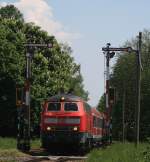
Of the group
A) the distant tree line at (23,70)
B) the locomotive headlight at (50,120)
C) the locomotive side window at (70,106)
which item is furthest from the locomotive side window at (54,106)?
the distant tree line at (23,70)

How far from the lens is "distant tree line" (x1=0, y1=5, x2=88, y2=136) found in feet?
180

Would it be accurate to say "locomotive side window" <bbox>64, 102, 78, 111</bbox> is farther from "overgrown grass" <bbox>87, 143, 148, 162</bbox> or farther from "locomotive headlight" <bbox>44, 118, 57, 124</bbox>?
"overgrown grass" <bbox>87, 143, 148, 162</bbox>

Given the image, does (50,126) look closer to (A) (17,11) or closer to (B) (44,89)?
(B) (44,89)

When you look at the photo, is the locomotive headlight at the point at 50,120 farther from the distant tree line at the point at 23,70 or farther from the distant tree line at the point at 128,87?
the distant tree line at the point at 128,87

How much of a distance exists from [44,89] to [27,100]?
2397cm

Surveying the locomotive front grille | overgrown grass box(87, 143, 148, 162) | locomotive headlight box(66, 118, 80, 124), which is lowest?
overgrown grass box(87, 143, 148, 162)

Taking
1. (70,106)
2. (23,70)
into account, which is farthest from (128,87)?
(70,106)

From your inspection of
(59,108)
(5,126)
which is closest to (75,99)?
(59,108)

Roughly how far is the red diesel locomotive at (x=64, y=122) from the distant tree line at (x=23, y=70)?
17881 mm

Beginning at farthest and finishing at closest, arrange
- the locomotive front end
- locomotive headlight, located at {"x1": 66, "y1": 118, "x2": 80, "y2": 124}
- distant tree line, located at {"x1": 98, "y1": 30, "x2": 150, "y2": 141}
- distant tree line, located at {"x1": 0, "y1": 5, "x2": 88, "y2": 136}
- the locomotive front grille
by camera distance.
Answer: distant tree line, located at {"x1": 98, "y1": 30, "x2": 150, "y2": 141}
distant tree line, located at {"x1": 0, "y1": 5, "x2": 88, "y2": 136}
locomotive headlight, located at {"x1": 66, "y1": 118, "x2": 80, "y2": 124}
the locomotive front grille
the locomotive front end

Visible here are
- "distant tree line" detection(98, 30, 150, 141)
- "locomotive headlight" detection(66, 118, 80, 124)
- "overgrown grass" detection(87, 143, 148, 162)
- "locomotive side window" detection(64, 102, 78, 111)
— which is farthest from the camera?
"distant tree line" detection(98, 30, 150, 141)

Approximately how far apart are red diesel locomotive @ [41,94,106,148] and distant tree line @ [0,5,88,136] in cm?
1788

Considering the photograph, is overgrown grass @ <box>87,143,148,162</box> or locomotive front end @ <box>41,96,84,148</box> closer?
overgrown grass @ <box>87,143,148,162</box>

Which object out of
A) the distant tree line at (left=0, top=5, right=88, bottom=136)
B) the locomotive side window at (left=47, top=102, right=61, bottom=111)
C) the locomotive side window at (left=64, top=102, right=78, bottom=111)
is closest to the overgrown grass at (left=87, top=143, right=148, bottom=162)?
the locomotive side window at (left=64, top=102, right=78, bottom=111)
